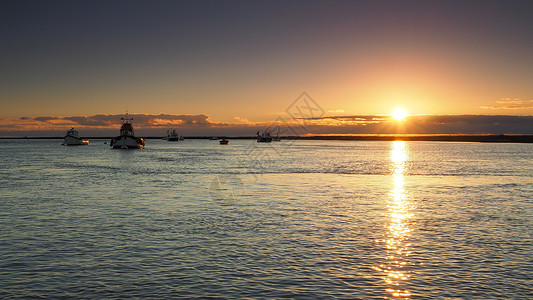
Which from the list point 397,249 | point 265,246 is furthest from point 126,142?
point 397,249

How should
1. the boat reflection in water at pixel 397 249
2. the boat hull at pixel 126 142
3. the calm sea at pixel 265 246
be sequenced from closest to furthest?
the calm sea at pixel 265 246, the boat reflection in water at pixel 397 249, the boat hull at pixel 126 142

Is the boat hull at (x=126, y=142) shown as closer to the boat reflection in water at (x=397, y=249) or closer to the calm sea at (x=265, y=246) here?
the calm sea at (x=265, y=246)

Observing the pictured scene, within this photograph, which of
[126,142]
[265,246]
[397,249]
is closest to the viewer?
[397,249]

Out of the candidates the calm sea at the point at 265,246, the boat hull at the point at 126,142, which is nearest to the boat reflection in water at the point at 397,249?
the calm sea at the point at 265,246

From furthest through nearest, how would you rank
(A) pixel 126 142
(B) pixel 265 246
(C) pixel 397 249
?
(A) pixel 126 142 < (B) pixel 265 246 < (C) pixel 397 249

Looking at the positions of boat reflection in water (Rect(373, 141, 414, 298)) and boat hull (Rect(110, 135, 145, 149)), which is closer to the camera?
boat reflection in water (Rect(373, 141, 414, 298))

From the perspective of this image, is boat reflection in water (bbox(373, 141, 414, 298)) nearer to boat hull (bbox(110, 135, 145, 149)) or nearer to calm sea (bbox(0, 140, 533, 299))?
calm sea (bbox(0, 140, 533, 299))

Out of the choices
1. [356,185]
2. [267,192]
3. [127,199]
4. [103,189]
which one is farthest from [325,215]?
[103,189]

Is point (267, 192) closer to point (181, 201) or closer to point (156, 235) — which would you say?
point (181, 201)

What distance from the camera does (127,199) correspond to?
35.9m

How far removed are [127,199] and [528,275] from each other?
2911cm

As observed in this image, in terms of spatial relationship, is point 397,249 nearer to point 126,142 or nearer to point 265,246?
point 265,246

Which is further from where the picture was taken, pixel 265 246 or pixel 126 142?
pixel 126 142

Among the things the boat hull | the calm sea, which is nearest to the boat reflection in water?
the calm sea
